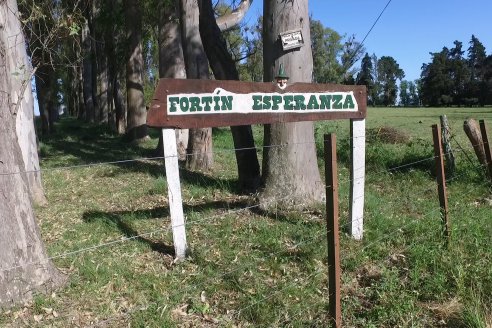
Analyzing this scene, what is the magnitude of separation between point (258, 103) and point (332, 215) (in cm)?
181

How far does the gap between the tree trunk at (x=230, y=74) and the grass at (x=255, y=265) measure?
477 mm

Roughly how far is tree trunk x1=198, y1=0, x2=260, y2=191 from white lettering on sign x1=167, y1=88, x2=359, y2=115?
266 cm

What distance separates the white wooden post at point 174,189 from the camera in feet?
15.5

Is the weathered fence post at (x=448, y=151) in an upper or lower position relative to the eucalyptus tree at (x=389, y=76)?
lower

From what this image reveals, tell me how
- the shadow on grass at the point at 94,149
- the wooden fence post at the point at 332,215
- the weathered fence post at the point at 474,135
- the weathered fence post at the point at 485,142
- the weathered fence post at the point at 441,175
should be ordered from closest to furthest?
1. the wooden fence post at the point at 332,215
2. the weathered fence post at the point at 441,175
3. the weathered fence post at the point at 485,142
4. the weathered fence post at the point at 474,135
5. the shadow on grass at the point at 94,149

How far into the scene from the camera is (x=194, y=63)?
10352mm

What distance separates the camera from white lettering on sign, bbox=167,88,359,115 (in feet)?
15.4

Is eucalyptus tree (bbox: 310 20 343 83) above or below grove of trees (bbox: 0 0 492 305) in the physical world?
above

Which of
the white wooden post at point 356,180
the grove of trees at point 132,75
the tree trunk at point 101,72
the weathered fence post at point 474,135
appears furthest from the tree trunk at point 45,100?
the white wooden post at point 356,180

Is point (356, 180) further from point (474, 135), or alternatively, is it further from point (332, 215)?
point (474, 135)

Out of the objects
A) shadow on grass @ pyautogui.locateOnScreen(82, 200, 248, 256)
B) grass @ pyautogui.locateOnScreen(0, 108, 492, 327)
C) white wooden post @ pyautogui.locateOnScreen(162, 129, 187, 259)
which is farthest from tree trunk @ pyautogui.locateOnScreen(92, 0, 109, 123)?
white wooden post @ pyautogui.locateOnScreen(162, 129, 187, 259)

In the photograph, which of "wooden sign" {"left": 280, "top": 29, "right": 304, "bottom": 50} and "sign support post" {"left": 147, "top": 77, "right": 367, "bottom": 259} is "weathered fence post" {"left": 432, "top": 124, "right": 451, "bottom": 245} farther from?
Result: "wooden sign" {"left": 280, "top": 29, "right": 304, "bottom": 50}

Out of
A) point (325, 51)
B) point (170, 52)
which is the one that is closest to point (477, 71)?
point (325, 51)

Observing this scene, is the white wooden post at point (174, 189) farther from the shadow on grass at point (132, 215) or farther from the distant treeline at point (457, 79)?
the distant treeline at point (457, 79)
